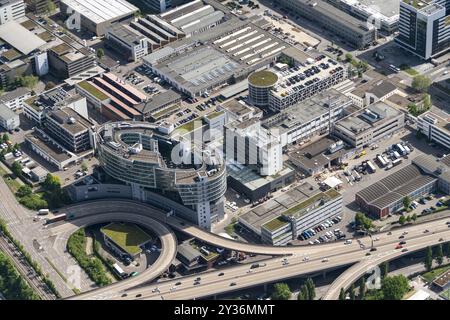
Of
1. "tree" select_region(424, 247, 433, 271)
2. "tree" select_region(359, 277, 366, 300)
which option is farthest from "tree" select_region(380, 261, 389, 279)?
"tree" select_region(424, 247, 433, 271)

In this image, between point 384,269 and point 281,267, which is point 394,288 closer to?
point 384,269

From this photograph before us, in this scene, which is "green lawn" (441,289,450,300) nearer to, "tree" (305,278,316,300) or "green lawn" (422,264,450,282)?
"green lawn" (422,264,450,282)

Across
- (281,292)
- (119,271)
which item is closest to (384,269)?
(281,292)

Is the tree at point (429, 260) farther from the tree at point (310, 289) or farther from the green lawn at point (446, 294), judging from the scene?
the tree at point (310, 289)

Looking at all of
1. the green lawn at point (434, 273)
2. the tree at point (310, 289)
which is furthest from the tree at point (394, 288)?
the tree at point (310, 289)

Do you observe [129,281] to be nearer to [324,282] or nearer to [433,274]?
[324,282]
